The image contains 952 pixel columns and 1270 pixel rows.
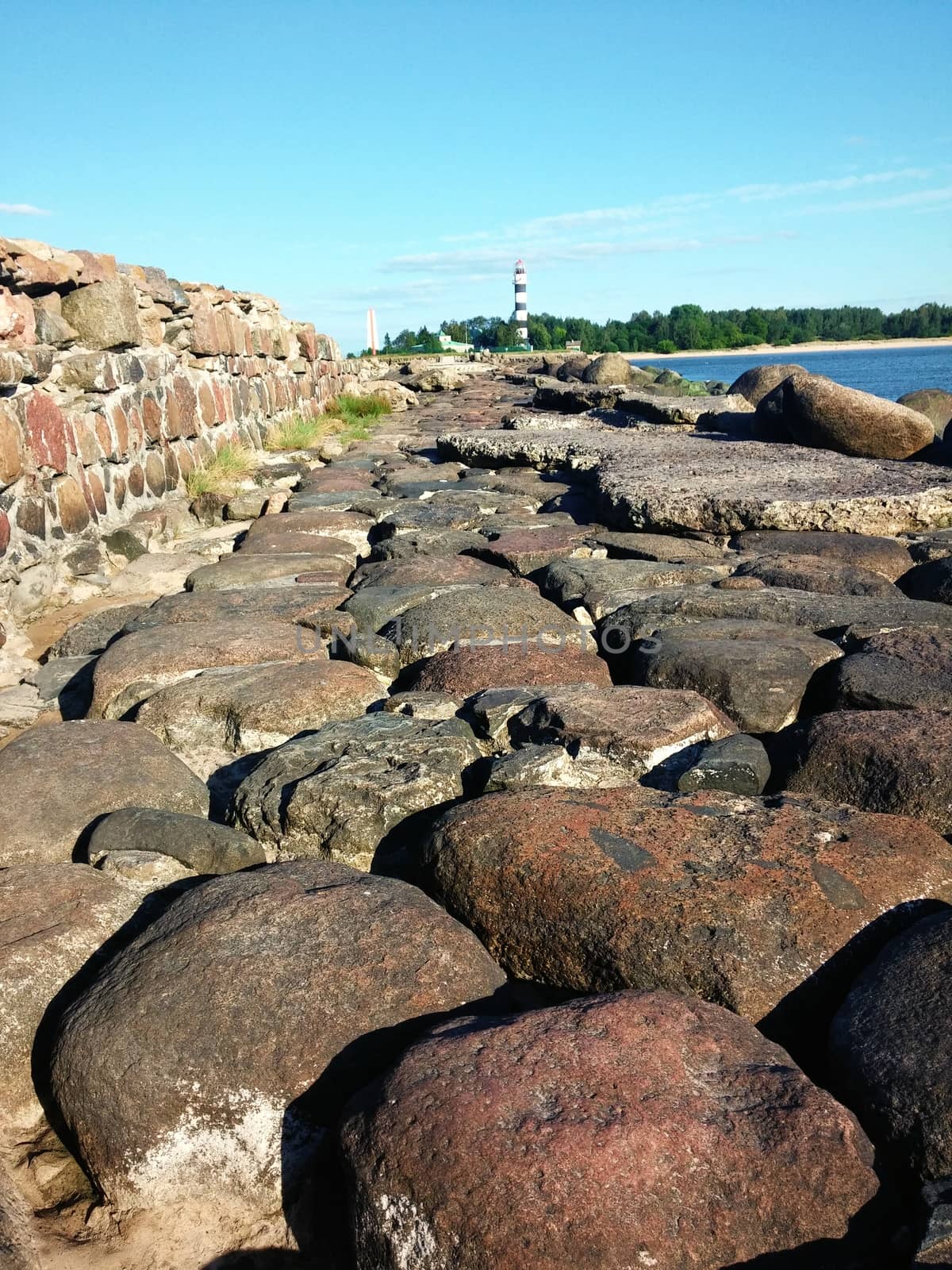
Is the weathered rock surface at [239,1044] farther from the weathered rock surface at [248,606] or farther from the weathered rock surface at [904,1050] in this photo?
the weathered rock surface at [248,606]

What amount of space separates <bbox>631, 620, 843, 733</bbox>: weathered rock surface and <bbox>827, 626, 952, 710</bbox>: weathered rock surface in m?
0.12

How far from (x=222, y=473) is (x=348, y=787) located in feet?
19.6

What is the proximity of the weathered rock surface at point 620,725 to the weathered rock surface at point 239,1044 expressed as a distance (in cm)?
82

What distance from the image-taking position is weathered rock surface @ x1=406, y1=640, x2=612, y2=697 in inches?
139

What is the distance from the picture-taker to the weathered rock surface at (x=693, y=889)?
2.09 meters

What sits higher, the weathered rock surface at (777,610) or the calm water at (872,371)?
the weathered rock surface at (777,610)

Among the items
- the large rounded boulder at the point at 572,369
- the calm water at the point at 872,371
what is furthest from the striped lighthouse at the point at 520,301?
the large rounded boulder at the point at 572,369

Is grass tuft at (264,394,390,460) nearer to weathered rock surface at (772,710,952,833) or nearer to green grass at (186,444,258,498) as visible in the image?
green grass at (186,444,258,498)

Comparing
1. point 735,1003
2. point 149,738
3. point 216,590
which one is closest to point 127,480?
point 216,590

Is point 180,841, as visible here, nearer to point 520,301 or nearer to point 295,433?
point 295,433

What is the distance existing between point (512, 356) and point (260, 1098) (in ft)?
116

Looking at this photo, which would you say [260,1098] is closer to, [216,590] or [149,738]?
[149,738]

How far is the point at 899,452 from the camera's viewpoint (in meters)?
6.75

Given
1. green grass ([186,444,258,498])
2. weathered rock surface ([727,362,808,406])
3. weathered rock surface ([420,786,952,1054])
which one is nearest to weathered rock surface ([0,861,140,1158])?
weathered rock surface ([420,786,952,1054])
